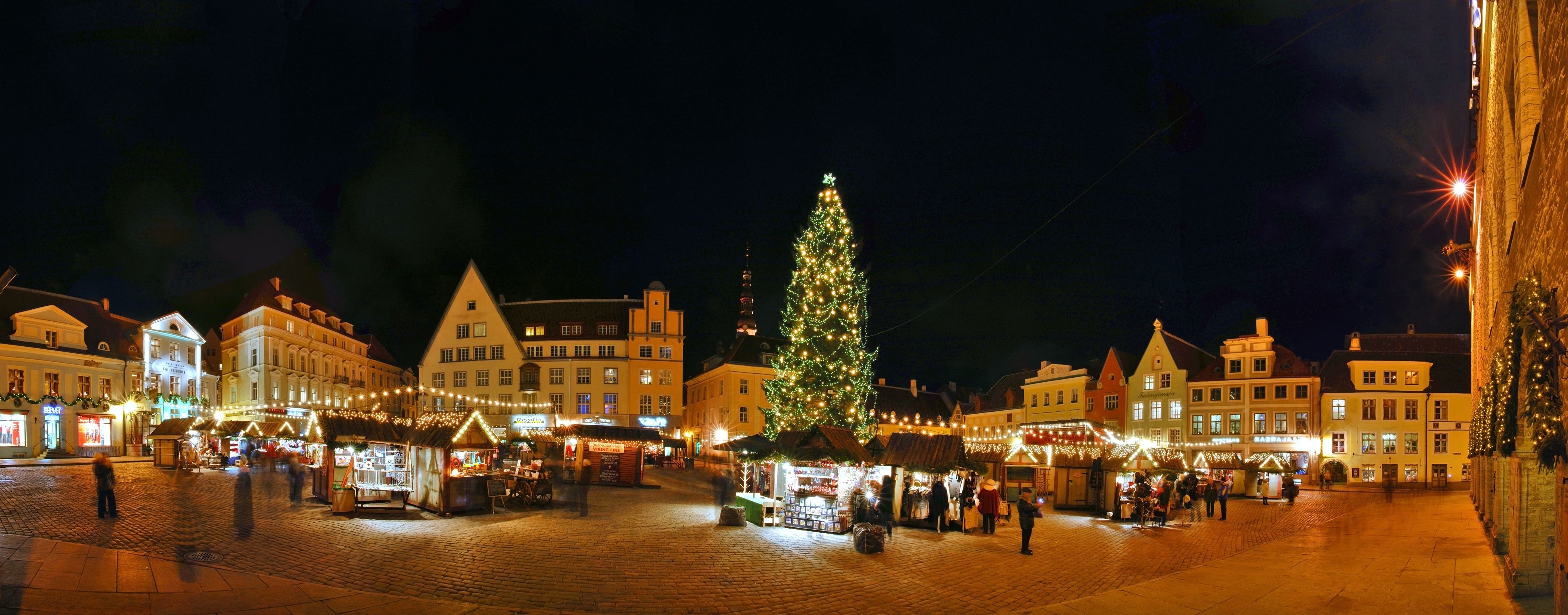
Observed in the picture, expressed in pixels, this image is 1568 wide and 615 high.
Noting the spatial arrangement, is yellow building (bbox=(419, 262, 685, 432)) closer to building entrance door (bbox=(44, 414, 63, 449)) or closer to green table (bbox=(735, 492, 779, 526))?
building entrance door (bbox=(44, 414, 63, 449))

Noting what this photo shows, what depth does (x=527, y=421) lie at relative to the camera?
5594 centimetres

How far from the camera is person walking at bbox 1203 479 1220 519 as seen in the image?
26.8 m

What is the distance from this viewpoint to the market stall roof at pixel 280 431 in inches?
1260

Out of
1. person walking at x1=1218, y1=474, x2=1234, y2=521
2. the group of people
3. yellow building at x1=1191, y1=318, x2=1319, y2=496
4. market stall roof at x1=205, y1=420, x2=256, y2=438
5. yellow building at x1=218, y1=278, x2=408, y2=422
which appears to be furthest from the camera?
yellow building at x1=218, y1=278, x2=408, y2=422

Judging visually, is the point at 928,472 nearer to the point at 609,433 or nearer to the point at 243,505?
the point at 243,505

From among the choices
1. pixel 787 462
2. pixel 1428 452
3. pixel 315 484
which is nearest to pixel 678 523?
pixel 787 462

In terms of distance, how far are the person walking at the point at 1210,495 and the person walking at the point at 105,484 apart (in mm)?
28108

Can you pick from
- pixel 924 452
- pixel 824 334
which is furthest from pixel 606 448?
pixel 924 452

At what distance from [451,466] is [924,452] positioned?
36.5 ft

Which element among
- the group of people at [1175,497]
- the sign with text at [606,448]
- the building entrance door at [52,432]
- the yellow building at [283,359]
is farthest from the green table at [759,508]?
the building entrance door at [52,432]

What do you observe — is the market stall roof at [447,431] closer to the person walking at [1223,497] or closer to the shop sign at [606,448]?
the shop sign at [606,448]

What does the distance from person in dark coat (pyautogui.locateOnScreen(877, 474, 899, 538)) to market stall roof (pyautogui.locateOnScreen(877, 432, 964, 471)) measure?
0.53 m

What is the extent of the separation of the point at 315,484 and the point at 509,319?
4157 centimetres

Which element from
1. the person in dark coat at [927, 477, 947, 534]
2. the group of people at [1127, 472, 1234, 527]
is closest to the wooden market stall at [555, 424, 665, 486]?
the person in dark coat at [927, 477, 947, 534]
